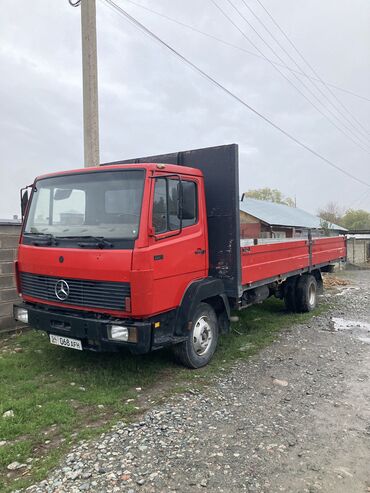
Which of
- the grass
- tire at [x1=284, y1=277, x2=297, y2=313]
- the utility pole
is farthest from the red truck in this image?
tire at [x1=284, y1=277, x2=297, y2=313]

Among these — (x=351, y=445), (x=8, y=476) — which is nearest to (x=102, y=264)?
(x=8, y=476)

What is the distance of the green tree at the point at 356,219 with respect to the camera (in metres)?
56.2

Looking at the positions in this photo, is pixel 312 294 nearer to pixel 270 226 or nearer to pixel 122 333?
pixel 122 333

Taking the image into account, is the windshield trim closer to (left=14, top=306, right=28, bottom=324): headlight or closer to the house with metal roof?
(left=14, top=306, right=28, bottom=324): headlight

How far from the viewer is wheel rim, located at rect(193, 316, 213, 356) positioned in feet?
15.9

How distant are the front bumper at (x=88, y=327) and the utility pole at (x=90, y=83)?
3567mm

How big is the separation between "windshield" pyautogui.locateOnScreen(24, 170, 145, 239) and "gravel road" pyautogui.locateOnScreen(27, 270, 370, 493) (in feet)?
6.13

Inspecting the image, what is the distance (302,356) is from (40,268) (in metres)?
3.72

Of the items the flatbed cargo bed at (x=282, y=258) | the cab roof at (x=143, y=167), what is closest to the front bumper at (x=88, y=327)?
the cab roof at (x=143, y=167)

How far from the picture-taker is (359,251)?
27625 mm

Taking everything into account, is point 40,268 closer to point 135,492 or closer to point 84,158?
point 135,492

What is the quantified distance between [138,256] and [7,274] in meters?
3.44

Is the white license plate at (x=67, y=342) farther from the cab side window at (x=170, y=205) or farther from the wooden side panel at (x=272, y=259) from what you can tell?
the wooden side panel at (x=272, y=259)

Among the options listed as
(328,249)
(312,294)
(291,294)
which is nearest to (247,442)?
(291,294)
